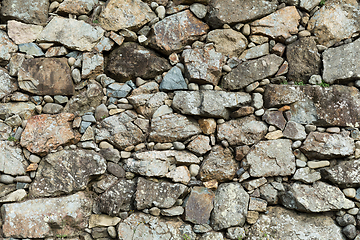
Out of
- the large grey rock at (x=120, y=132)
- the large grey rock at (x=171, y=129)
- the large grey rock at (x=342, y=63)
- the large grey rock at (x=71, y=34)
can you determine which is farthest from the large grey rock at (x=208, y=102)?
the large grey rock at (x=71, y=34)

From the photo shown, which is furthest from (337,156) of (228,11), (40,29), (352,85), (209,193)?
(40,29)

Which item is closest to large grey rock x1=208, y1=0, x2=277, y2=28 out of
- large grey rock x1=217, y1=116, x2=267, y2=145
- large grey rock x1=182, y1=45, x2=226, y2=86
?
large grey rock x1=182, y1=45, x2=226, y2=86

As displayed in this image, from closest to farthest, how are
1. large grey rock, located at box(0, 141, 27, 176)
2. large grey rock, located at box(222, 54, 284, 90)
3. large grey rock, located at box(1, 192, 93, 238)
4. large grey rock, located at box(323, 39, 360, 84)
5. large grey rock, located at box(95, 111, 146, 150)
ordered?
1. large grey rock, located at box(1, 192, 93, 238)
2. large grey rock, located at box(0, 141, 27, 176)
3. large grey rock, located at box(95, 111, 146, 150)
4. large grey rock, located at box(323, 39, 360, 84)
5. large grey rock, located at box(222, 54, 284, 90)

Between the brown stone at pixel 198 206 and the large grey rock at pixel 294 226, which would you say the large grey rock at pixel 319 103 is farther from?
the brown stone at pixel 198 206

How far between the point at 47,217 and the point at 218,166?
82.7 inches

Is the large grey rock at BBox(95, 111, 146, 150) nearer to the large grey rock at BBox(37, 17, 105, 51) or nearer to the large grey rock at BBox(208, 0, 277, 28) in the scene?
the large grey rock at BBox(37, 17, 105, 51)

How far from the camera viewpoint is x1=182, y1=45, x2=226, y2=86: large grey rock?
3499 millimetres

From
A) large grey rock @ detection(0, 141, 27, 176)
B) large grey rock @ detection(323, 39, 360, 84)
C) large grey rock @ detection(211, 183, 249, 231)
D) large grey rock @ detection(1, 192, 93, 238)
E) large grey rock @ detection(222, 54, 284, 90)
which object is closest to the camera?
large grey rock @ detection(1, 192, 93, 238)

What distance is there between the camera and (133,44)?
3.62 metres

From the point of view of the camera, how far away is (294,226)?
322cm

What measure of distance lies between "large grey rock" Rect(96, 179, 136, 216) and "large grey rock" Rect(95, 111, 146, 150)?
0.47 m

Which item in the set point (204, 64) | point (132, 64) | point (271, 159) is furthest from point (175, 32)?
point (271, 159)

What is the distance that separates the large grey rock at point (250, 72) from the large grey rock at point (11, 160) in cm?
270

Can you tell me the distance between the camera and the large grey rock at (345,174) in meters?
3.25
